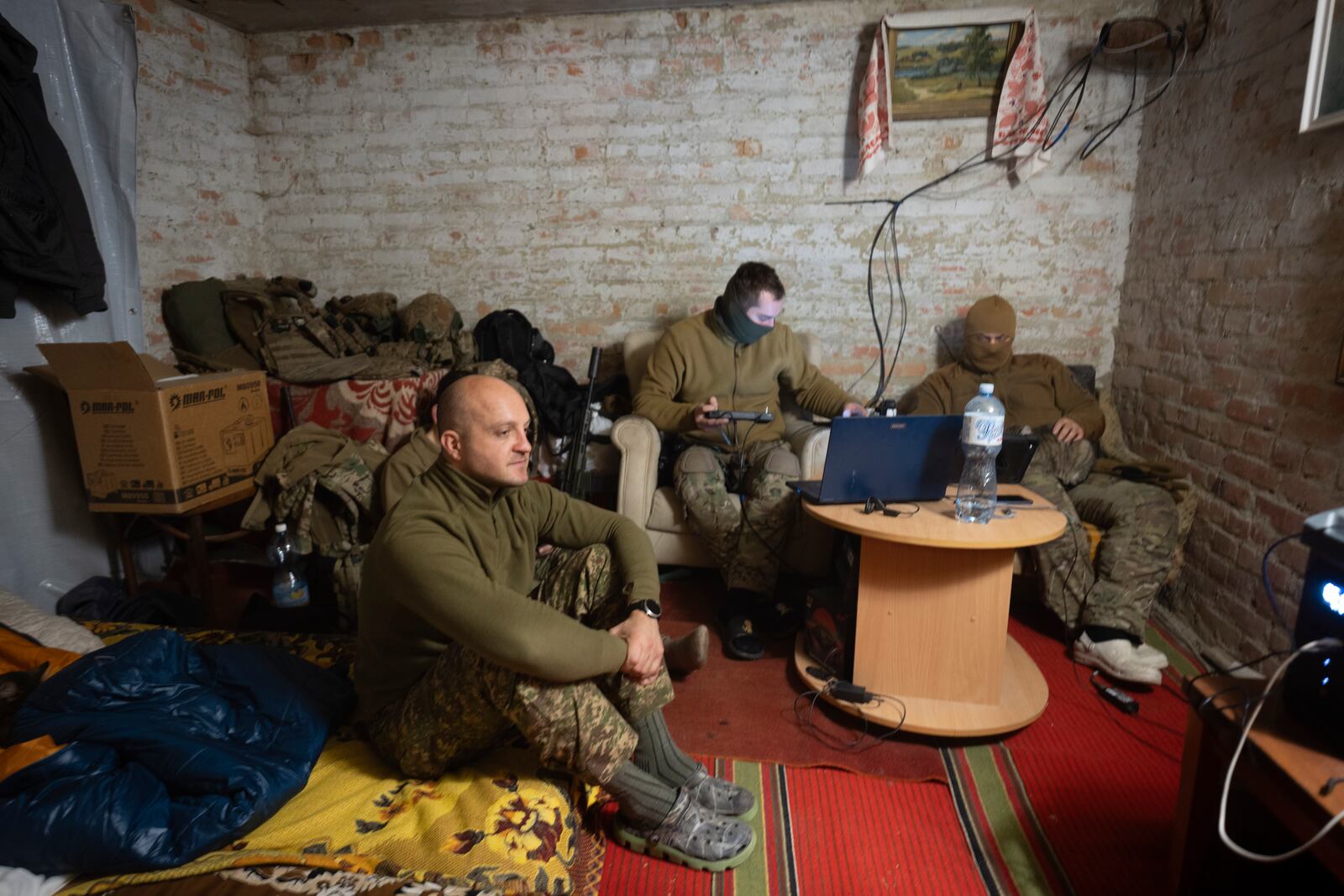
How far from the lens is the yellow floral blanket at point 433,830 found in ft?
4.17

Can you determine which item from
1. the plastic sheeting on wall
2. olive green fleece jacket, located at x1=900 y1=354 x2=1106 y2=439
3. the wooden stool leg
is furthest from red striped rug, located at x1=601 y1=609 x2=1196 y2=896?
the plastic sheeting on wall

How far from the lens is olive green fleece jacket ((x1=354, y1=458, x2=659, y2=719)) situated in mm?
1232

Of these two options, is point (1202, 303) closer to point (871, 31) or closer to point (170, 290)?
point (871, 31)

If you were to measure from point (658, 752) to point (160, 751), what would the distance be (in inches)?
38.4

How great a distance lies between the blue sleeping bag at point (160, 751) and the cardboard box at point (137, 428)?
0.83 metres

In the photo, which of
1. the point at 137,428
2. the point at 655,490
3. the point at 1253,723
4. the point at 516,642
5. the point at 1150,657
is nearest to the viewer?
the point at 1253,723

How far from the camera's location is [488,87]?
130 inches

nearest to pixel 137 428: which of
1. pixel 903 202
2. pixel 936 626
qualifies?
pixel 936 626

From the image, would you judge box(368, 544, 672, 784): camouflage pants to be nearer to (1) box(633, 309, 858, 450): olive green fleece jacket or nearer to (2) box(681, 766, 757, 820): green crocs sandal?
(2) box(681, 766, 757, 820): green crocs sandal

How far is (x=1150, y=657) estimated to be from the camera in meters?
2.14

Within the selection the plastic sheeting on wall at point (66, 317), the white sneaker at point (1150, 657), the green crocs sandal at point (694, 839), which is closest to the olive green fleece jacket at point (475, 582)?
the green crocs sandal at point (694, 839)

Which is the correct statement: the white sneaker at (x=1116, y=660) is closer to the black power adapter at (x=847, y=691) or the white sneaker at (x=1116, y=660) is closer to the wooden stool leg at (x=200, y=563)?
the black power adapter at (x=847, y=691)

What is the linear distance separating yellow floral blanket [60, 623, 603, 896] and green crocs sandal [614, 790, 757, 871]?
0.38ft

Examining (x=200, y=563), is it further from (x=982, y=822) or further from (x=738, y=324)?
(x=982, y=822)
